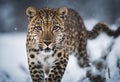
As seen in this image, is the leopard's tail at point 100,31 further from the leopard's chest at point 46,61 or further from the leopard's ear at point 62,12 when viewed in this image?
the leopard's chest at point 46,61

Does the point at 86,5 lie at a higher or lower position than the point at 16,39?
higher

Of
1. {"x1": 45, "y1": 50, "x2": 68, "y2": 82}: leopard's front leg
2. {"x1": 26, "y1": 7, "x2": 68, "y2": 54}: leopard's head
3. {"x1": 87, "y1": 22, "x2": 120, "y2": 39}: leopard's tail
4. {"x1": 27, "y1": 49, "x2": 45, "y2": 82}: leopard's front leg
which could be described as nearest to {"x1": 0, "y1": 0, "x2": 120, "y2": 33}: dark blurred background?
{"x1": 87, "y1": 22, "x2": 120, "y2": 39}: leopard's tail

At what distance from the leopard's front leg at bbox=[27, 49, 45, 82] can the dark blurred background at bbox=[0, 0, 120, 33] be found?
0.95 ft

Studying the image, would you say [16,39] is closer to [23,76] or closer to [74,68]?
[23,76]

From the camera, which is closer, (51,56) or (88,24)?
(51,56)

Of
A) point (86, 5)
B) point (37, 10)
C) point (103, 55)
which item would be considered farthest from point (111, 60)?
point (37, 10)

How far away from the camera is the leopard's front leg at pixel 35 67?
283cm

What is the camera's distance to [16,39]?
10.1ft

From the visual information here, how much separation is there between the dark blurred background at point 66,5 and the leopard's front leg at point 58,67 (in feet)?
1.36

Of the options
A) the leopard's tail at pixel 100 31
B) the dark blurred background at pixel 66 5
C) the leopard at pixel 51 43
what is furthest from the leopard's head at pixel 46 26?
the leopard's tail at pixel 100 31

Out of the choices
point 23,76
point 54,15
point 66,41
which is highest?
point 54,15

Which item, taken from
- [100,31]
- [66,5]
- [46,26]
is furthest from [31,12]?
[100,31]

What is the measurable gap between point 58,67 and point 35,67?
0.18 m

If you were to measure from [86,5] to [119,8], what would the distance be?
0.27 metres
